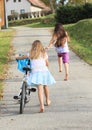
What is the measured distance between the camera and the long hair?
14.0 meters

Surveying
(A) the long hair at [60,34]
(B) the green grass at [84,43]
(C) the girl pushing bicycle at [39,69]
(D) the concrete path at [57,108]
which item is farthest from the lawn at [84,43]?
(C) the girl pushing bicycle at [39,69]

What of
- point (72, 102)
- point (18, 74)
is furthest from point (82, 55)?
point (72, 102)

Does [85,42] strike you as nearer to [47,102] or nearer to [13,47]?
[13,47]

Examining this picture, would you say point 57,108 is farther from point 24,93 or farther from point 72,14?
point 72,14

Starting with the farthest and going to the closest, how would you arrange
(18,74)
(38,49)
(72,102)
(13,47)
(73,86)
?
(13,47) < (18,74) < (73,86) < (72,102) < (38,49)

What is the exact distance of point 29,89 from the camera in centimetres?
1006

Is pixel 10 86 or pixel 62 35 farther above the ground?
pixel 62 35

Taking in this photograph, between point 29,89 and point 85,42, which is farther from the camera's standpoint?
point 85,42

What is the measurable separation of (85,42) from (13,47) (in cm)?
417

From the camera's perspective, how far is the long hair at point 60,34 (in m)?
14.0

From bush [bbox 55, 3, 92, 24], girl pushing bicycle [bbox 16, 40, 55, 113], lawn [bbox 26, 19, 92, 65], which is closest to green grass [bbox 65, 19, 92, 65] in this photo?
lawn [bbox 26, 19, 92, 65]

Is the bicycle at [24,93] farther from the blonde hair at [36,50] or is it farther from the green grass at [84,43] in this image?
the green grass at [84,43]

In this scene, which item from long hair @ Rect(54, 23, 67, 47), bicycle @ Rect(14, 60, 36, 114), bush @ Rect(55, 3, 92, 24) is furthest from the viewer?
bush @ Rect(55, 3, 92, 24)

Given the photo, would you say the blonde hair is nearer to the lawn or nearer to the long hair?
the long hair
